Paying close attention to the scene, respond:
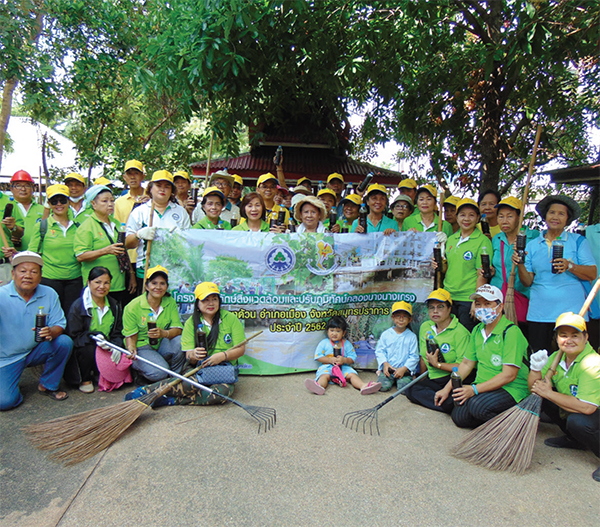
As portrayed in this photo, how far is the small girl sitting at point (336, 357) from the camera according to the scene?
4910 millimetres

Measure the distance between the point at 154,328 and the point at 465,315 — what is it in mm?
3476

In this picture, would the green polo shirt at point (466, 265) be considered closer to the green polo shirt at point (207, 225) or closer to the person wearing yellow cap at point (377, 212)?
the person wearing yellow cap at point (377, 212)

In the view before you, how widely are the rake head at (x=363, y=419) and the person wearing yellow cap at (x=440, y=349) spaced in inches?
25.4

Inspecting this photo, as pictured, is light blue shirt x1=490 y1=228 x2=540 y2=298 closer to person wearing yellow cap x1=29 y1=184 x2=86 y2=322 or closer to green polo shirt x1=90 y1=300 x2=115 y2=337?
green polo shirt x1=90 y1=300 x2=115 y2=337

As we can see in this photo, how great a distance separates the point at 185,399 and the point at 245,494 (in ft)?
5.10

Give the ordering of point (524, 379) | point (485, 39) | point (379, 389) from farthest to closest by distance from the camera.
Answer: point (485, 39) → point (379, 389) → point (524, 379)

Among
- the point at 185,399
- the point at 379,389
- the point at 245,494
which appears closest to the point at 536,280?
the point at 379,389

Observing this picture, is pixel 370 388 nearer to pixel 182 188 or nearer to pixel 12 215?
pixel 182 188

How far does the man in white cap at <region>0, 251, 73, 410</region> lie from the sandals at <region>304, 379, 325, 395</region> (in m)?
2.51

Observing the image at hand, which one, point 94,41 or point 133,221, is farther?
point 94,41

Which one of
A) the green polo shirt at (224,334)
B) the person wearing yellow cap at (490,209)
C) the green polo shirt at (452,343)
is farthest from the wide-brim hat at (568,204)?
the green polo shirt at (224,334)

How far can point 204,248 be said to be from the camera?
5172mm

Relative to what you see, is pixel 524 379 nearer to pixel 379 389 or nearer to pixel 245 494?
pixel 379 389

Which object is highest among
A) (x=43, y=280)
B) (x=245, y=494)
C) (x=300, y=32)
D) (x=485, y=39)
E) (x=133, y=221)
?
(x=485, y=39)
